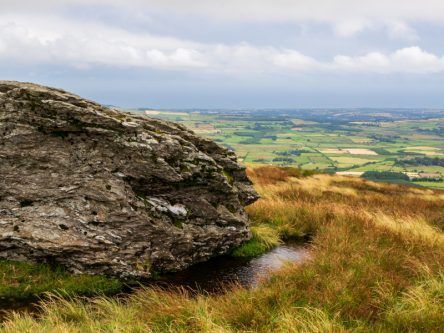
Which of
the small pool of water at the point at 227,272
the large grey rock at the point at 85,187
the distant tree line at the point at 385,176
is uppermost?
the large grey rock at the point at 85,187

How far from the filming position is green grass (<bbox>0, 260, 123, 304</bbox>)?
11539 millimetres

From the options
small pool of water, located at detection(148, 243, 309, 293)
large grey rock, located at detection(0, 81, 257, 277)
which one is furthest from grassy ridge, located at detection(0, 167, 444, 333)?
large grey rock, located at detection(0, 81, 257, 277)

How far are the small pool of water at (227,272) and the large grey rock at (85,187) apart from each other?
0.60 m

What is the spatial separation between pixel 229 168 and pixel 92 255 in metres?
7.36

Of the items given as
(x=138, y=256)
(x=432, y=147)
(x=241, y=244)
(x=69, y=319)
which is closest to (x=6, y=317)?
(x=69, y=319)

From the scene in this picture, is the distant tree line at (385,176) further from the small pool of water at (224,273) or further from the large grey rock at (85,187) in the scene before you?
the large grey rock at (85,187)

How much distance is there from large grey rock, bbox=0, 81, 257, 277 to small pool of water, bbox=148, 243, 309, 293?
0.60 meters

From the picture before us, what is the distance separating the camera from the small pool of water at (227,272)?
13.1 meters

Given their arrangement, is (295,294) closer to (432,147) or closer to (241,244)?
(241,244)

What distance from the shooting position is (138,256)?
44.0 ft

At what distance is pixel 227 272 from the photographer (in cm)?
1441

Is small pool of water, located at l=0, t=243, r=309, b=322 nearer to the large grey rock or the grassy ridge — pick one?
the large grey rock

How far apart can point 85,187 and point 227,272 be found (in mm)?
5774

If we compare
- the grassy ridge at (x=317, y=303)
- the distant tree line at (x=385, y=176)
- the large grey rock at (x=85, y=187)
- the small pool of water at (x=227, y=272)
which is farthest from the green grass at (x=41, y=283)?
the distant tree line at (x=385, y=176)
